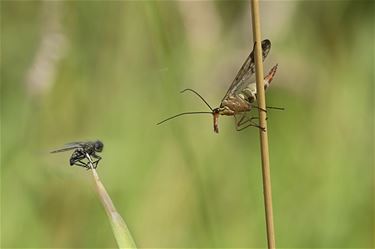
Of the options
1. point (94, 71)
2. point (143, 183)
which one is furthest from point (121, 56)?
point (143, 183)

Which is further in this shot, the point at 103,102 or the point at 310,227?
Answer: the point at 103,102

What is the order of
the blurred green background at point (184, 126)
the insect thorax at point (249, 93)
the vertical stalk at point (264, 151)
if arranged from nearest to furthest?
the vertical stalk at point (264, 151), the insect thorax at point (249, 93), the blurred green background at point (184, 126)

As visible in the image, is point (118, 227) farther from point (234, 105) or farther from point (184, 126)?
point (184, 126)

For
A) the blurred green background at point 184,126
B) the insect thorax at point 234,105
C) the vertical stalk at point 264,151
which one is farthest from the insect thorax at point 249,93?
the blurred green background at point 184,126

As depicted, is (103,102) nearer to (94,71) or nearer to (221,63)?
(94,71)

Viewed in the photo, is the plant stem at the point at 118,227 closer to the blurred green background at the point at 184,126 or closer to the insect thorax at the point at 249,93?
the insect thorax at the point at 249,93

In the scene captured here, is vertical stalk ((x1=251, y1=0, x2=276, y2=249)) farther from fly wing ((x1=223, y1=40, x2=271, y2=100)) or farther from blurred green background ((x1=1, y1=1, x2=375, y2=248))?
blurred green background ((x1=1, y1=1, x2=375, y2=248))

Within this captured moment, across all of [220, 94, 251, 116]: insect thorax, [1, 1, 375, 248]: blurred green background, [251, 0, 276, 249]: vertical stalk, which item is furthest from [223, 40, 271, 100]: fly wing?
[1, 1, 375, 248]: blurred green background

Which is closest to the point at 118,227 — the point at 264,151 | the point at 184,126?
the point at 264,151
